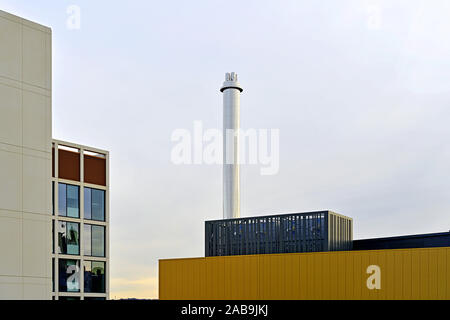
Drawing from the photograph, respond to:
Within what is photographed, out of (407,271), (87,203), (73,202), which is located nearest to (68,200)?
(73,202)

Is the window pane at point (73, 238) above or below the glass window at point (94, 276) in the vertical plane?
A: above

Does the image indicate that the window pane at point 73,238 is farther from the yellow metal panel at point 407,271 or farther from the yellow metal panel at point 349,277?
the yellow metal panel at point 407,271

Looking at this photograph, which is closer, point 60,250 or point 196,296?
point 196,296

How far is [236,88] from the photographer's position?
295ft

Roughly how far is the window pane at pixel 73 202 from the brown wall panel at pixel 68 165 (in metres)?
0.91

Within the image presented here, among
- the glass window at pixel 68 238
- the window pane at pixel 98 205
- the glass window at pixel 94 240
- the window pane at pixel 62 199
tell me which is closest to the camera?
the glass window at pixel 68 238

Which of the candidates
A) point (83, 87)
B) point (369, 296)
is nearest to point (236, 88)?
point (83, 87)

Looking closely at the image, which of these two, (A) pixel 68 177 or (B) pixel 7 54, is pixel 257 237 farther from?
(B) pixel 7 54

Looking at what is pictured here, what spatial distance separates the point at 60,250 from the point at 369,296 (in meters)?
26.6

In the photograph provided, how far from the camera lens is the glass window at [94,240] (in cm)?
4878

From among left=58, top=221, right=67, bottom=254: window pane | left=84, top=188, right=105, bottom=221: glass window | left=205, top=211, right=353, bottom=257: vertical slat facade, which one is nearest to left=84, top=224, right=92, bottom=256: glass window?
left=84, top=188, right=105, bottom=221: glass window

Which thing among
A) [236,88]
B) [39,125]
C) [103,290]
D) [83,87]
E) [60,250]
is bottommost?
[103,290]

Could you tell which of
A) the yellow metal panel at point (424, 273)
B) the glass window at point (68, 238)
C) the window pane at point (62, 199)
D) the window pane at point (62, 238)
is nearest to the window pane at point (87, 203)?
the glass window at point (68, 238)

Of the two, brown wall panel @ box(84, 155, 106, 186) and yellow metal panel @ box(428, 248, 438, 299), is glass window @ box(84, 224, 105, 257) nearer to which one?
→ brown wall panel @ box(84, 155, 106, 186)
